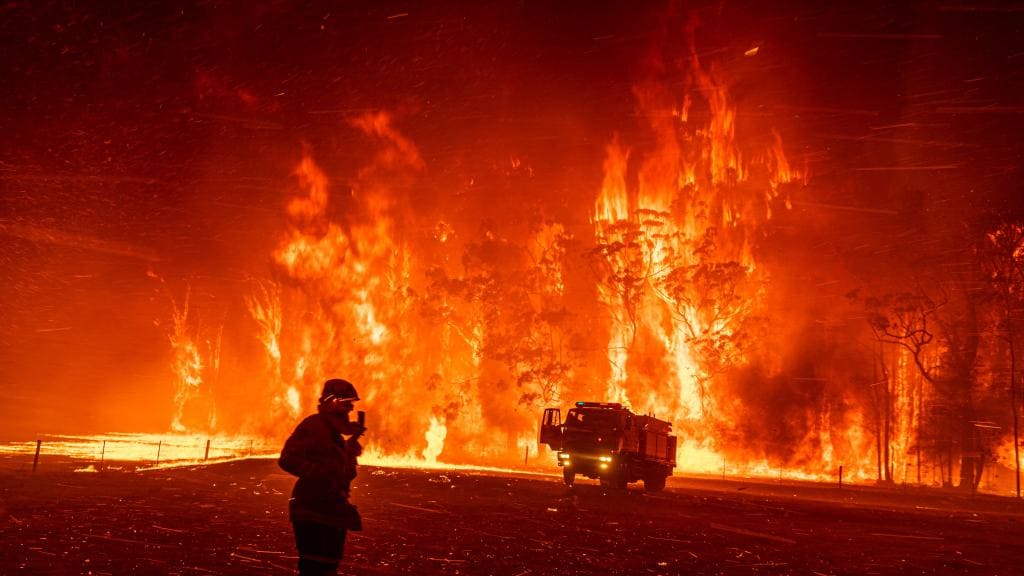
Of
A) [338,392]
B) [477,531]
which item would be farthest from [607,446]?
[338,392]

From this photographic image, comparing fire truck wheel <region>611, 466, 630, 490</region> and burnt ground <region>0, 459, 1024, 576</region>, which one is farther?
fire truck wheel <region>611, 466, 630, 490</region>

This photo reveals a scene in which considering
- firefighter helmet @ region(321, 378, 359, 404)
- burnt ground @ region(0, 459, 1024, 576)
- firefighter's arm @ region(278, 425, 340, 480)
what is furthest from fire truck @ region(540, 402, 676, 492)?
firefighter's arm @ region(278, 425, 340, 480)

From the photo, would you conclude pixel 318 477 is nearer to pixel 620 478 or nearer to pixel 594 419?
pixel 620 478

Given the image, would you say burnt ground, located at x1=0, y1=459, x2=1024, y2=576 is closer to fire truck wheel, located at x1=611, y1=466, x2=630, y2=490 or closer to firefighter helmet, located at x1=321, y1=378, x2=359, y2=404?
fire truck wheel, located at x1=611, y1=466, x2=630, y2=490

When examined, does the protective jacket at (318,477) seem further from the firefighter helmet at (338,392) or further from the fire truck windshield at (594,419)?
the fire truck windshield at (594,419)

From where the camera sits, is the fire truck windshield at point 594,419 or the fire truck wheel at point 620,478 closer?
the fire truck wheel at point 620,478

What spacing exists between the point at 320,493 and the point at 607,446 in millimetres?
22750

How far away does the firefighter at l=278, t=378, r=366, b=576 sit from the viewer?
6066mm

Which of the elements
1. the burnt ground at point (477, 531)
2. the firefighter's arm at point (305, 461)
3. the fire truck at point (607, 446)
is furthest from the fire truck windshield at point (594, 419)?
the firefighter's arm at point (305, 461)

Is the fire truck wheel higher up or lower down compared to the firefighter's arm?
lower down

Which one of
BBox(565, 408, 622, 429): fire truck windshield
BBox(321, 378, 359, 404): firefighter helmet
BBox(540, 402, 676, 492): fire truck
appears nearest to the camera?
BBox(321, 378, 359, 404): firefighter helmet

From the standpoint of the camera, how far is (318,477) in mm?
6074

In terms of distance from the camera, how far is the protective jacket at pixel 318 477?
6.11 metres

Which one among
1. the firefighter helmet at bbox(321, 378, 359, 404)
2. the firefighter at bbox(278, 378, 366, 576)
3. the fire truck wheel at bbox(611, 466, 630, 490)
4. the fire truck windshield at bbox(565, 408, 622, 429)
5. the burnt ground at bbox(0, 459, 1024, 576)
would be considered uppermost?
the fire truck windshield at bbox(565, 408, 622, 429)
